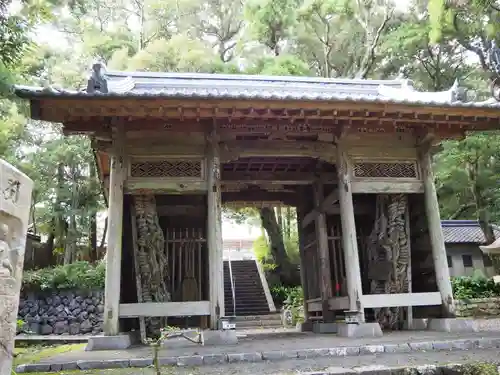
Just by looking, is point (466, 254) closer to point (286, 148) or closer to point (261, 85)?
point (261, 85)

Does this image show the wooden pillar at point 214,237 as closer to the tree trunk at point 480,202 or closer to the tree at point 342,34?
the tree trunk at point 480,202

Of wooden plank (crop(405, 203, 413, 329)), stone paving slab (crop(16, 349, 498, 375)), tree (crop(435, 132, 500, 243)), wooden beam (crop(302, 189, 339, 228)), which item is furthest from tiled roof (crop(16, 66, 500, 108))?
tree (crop(435, 132, 500, 243))

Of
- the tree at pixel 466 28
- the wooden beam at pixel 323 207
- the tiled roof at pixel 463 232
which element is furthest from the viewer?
the tiled roof at pixel 463 232

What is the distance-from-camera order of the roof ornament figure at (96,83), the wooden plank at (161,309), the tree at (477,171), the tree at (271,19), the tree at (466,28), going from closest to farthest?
the roof ornament figure at (96,83), the wooden plank at (161,309), the tree at (466,28), the tree at (477,171), the tree at (271,19)

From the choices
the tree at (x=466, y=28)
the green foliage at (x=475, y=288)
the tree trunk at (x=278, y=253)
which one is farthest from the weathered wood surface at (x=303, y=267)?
the tree trunk at (x=278, y=253)

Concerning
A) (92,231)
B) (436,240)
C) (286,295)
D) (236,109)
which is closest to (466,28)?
(436,240)

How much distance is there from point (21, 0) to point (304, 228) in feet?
26.2

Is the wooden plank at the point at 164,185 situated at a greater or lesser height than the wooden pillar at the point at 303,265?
greater

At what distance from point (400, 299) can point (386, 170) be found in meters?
2.53

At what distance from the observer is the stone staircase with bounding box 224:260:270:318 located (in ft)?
62.0

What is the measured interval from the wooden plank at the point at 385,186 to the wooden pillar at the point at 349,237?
0.70 feet

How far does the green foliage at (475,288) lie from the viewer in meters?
14.5

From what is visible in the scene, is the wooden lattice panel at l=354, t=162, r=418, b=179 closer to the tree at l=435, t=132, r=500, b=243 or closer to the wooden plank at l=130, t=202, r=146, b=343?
the wooden plank at l=130, t=202, r=146, b=343

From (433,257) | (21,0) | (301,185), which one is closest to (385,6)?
(301,185)
